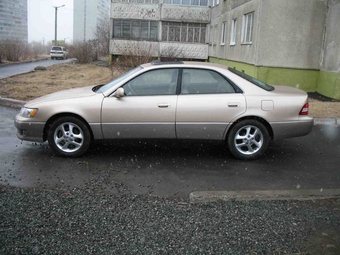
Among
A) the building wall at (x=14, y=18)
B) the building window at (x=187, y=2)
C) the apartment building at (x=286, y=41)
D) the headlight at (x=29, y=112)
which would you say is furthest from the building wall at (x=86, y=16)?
the headlight at (x=29, y=112)

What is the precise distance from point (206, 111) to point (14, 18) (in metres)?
57.0

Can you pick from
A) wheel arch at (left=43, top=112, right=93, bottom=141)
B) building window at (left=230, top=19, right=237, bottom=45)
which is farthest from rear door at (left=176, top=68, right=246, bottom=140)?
building window at (left=230, top=19, right=237, bottom=45)

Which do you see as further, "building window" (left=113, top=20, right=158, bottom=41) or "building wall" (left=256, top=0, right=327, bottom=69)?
"building window" (left=113, top=20, right=158, bottom=41)

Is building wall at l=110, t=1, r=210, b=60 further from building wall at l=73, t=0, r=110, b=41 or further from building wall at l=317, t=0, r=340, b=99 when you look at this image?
building wall at l=73, t=0, r=110, b=41

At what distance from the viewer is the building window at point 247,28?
16.9m

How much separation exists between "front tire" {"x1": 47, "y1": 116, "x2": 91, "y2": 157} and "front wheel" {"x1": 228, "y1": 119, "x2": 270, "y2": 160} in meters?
2.32

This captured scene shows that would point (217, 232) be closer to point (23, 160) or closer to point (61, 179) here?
point (61, 179)

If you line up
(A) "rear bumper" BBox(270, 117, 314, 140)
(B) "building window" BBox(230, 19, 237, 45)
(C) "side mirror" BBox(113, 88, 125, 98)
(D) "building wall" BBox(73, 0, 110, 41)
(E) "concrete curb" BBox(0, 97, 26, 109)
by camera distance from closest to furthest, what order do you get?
(C) "side mirror" BBox(113, 88, 125, 98) → (A) "rear bumper" BBox(270, 117, 314, 140) → (E) "concrete curb" BBox(0, 97, 26, 109) → (B) "building window" BBox(230, 19, 237, 45) → (D) "building wall" BBox(73, 0, 110, 41)

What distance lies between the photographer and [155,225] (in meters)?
3.56

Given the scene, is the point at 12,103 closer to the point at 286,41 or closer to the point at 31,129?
the point at 31,129

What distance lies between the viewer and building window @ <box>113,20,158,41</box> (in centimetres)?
3052

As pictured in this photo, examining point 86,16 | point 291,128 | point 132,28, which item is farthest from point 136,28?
point 86,16

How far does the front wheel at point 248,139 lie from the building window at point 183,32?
84.3 ft

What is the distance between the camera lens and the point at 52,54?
48.1 m
